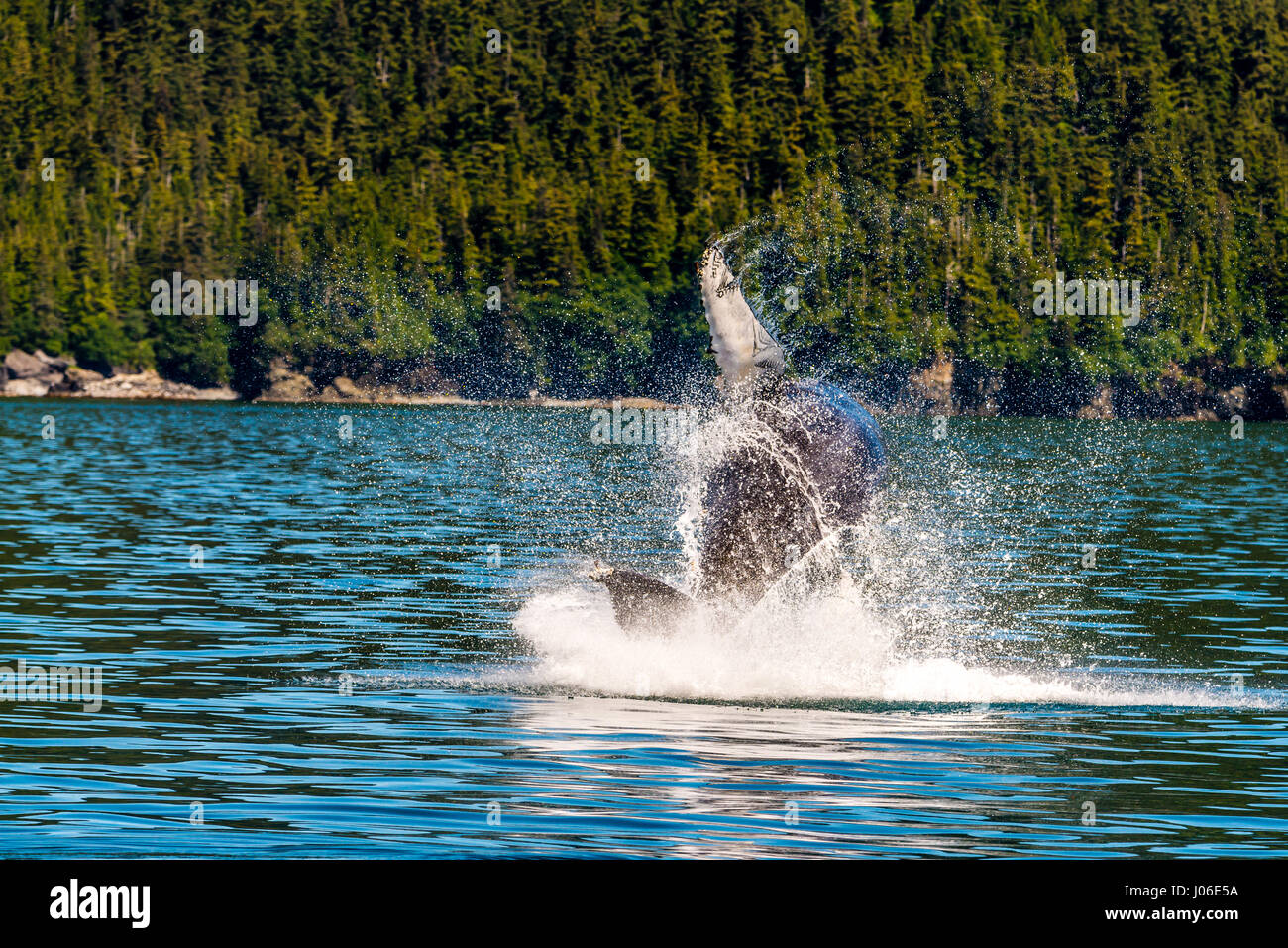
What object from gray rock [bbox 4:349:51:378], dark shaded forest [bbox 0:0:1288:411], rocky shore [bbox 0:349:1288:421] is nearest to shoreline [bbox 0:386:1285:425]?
rocky shore [bbox 0:349:1288:421]

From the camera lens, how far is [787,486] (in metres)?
20.2

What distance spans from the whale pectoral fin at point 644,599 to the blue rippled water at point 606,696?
36 cm

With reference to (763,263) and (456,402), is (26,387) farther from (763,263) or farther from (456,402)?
(763,263)

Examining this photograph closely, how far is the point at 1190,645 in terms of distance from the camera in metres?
26.3

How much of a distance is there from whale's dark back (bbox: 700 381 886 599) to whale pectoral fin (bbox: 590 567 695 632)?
1.32ft

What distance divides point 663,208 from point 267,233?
1690 inches

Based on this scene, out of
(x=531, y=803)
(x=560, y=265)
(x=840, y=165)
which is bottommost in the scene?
(x=531, y=803)

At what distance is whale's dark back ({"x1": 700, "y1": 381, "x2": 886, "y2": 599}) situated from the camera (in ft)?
65.1

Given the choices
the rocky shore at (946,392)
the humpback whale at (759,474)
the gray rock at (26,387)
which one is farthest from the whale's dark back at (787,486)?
the gray rock at (26,387)

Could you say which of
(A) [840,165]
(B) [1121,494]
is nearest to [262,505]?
(B) [1121,494]

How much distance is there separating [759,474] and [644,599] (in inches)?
77.0

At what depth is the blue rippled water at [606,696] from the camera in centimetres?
1464
